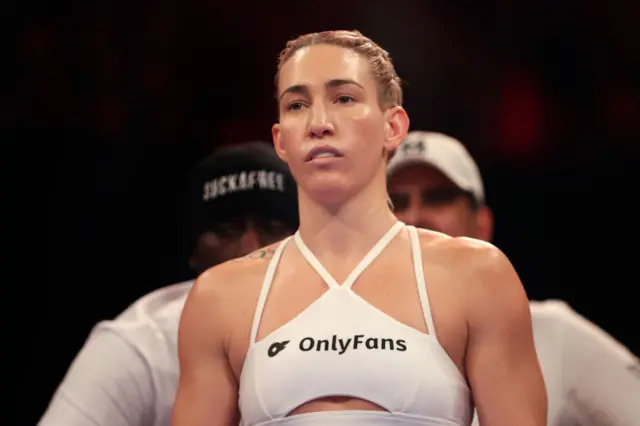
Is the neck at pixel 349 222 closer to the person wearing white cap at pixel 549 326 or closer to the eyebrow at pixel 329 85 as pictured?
the eyebrow at pixel 329 85

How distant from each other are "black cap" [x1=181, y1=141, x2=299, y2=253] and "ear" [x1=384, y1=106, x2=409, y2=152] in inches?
21.9

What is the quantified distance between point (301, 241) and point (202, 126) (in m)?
1.17

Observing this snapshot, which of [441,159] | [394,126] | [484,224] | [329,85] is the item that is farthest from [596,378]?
[329,85]

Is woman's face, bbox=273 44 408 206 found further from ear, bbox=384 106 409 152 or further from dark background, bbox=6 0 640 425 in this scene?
dark background, bbox=6 0 640 425

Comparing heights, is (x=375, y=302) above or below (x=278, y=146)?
below

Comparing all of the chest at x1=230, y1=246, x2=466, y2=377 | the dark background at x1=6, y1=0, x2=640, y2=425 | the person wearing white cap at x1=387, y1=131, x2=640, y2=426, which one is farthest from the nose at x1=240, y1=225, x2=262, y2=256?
the chest at x1=230, y1=246, x2=466, y2=377

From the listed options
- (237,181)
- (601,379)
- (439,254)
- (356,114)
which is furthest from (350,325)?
(601,379)

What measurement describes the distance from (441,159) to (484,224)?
6.8 inches

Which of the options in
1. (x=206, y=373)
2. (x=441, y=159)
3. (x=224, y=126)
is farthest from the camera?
(x=224, y=126)

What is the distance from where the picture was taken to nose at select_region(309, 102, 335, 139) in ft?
4.17

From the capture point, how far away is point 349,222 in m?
1.33

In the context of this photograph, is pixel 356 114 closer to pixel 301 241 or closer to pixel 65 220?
pixel 301 241

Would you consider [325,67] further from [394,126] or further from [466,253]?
[466,253]

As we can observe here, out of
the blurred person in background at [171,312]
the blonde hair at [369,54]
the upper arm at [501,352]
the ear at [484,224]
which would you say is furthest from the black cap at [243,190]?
the upper arm at [501,352]
